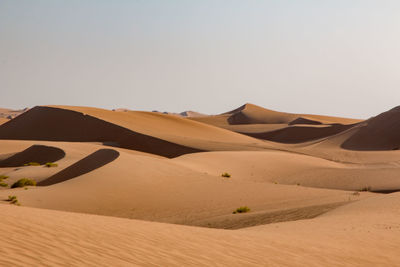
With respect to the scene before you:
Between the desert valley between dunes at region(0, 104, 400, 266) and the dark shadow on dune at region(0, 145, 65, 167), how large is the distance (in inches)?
4.3

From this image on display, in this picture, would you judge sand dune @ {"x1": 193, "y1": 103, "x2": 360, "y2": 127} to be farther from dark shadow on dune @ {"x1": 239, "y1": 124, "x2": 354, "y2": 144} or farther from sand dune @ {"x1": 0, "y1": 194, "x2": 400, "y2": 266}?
sand dune @ {"x1": 0, "y1": 194, "x2": 400, "y2": 266}

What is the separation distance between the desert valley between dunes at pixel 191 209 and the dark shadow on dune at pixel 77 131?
0.31 m

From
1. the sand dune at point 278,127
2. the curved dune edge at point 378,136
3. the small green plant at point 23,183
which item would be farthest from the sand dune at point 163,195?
the sand dune at point 278,127

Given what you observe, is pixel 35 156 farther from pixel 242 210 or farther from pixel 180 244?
pixel 180 244

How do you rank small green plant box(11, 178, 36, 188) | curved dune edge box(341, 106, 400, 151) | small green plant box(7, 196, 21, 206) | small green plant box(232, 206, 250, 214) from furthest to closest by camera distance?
curved dune edge box(341, 106, 400, 151), small green plant box(11, 178, 36, 188), small green plant box(7, 196, 21, 206), small green plant box(232, 206, 250, 214)

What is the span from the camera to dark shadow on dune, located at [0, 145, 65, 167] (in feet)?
114

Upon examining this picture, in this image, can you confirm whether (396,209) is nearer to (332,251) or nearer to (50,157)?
(332,251)

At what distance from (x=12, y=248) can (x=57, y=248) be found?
0.61 m

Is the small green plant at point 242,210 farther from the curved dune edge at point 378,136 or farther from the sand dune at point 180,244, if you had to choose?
the curved dune edge at point 378,136

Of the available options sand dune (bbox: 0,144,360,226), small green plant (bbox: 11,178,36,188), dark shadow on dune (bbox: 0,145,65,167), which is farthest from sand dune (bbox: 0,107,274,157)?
sand dune (bbox: 0,144,360,226)

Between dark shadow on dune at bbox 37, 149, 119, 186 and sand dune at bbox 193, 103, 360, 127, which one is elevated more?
sand dune at bbox 193, 103, 360, 127

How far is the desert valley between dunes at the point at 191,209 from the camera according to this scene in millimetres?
7145

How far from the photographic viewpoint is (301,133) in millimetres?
80812

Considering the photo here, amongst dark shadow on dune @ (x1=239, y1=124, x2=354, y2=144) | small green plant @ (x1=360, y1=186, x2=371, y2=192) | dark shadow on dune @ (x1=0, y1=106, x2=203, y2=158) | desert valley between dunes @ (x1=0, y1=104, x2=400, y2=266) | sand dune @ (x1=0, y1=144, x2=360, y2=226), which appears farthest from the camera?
dark shadow on dune @ (x1=239, y1=124, x2=354, y2=144)
